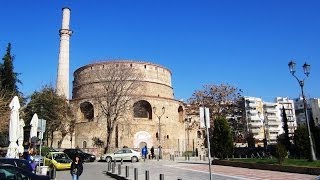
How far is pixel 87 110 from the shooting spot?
51.8m

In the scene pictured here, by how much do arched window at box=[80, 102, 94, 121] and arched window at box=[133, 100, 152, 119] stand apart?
631 centimetres

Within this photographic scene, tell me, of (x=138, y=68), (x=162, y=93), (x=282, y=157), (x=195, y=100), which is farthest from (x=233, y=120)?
(x=282, y=157)

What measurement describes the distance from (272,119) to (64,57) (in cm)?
7201

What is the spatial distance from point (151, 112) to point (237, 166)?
30057 mm

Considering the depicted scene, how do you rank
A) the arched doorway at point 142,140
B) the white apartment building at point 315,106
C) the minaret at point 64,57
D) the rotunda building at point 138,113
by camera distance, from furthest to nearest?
the white apartment building at point 315,106 → the minaret at point 64,57 → the arched doorway at point 142,140 → the rotunda building at point 138,113

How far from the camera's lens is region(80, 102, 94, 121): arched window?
51.0 metres

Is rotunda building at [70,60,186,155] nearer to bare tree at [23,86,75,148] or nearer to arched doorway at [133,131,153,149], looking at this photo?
Result: arched doorway at [133,131,153,149]

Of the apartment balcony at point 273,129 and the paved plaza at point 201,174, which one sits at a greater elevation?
the apartment balcony at point 273,129

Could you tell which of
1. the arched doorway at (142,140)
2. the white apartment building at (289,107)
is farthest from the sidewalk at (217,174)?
the white apartment building at (289,107)

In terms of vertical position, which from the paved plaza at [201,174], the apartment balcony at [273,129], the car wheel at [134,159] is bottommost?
the paved plaza at [201,174]

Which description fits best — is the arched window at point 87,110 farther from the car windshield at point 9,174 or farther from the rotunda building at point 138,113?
the car windshield at point 9,174

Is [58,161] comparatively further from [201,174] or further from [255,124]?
[255,124]

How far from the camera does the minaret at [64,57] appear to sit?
50312 millimetres

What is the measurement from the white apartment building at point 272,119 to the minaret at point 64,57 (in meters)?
67.0
